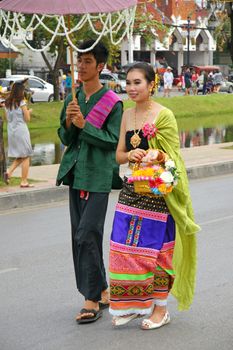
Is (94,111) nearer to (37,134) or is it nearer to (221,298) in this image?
(221,298)

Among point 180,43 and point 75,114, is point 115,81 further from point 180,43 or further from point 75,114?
point 75,114

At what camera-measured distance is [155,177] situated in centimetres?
536

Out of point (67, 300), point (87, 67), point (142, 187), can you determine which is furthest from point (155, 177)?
point (67, 300)

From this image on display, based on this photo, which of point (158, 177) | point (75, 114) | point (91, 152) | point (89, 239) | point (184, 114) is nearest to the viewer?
point (158, 177)

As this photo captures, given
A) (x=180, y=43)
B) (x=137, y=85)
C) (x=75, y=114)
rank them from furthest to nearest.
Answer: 1. (x=180, y=43)
2. (x=75, y=114)
3. (x=137, y=85)

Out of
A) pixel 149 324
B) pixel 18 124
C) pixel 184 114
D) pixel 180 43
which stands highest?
pixel 18 124

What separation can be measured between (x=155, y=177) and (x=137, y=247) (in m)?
0.51

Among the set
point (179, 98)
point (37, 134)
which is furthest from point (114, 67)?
point (37, 134)

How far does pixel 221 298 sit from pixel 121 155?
66.7 inches

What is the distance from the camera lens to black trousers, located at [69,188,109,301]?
19.2ft

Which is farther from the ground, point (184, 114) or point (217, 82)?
point (184, 114)

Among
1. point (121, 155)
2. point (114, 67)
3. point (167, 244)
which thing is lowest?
point (114, 67)

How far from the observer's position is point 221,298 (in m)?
6.63

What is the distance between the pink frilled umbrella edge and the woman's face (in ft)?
1.47
